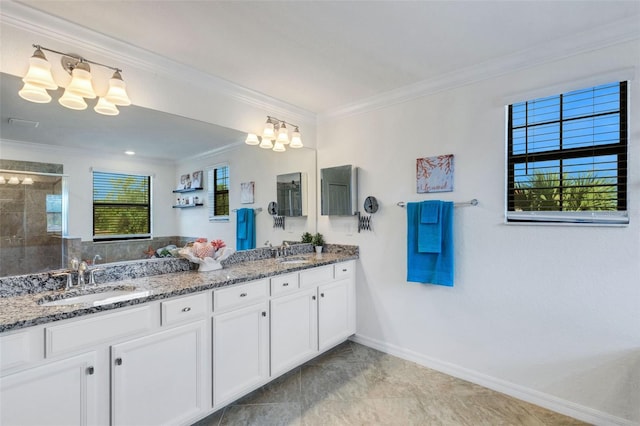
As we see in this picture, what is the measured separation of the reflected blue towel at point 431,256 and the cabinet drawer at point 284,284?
3.21 ft

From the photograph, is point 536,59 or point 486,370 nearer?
point 536,59

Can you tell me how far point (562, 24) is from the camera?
186 centimetres

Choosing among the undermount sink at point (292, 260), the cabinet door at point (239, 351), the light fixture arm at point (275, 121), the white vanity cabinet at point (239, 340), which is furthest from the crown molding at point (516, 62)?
the cabinet door at point (239, 351)

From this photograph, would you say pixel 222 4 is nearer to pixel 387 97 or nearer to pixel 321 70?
pixel 321 70

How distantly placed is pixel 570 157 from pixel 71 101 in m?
3.10

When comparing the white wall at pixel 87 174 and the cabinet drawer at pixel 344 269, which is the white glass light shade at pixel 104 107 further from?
the cabinet drawer at pixel 344 269

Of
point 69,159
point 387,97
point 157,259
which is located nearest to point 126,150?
point 69,159

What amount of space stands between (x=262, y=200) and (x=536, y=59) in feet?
7.91

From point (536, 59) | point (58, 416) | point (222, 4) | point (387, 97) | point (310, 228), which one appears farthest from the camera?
point (310, 228)

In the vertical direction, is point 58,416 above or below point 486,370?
above

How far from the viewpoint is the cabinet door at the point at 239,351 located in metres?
1.93

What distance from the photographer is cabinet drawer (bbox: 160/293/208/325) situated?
5.58ft

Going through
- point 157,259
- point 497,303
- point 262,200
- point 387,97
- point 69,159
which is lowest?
point 497,303

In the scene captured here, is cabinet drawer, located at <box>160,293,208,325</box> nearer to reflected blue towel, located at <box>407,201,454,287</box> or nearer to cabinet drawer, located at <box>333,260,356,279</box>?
cabinet drawer, located at <box>333,260,356,279</box>
